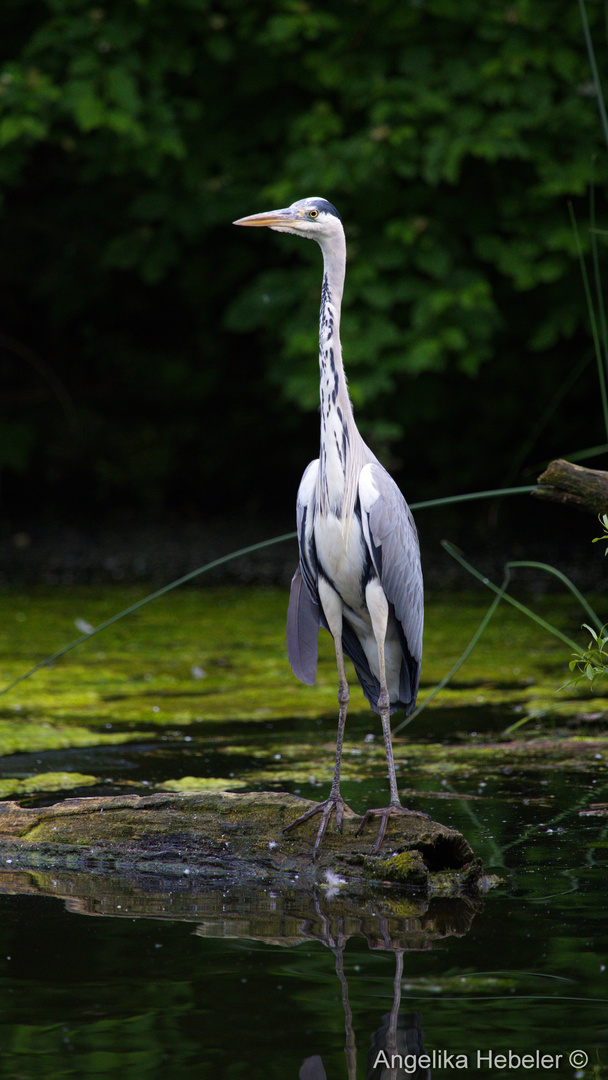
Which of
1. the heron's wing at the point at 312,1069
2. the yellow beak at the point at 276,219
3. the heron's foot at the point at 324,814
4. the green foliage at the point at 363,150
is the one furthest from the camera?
the green foliage at the point at 363,150

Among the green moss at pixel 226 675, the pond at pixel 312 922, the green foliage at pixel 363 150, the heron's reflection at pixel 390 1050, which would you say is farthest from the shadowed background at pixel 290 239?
the heron's reflection at pixel 390 1050

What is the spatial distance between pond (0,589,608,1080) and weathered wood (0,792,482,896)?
0.06 m

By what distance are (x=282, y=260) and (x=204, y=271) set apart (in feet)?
2.20

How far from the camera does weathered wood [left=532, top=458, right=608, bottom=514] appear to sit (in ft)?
10.1

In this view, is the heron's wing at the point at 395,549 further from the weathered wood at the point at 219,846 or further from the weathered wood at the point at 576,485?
the weathered wood at the point at 219,846

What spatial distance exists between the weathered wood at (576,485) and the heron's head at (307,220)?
86 cm

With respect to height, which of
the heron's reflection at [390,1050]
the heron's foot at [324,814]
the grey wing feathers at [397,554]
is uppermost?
the grey wing feathers at [397,554]

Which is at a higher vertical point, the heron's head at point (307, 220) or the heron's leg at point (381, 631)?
the heron's head at point (307, 220)

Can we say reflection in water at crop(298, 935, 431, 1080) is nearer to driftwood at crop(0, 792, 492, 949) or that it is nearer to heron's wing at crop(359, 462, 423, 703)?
driftwood at crop(0, 792, 492, 949)

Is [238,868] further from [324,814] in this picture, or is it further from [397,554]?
[397,554]

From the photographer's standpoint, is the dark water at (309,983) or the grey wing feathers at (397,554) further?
the grey wing feathers at (397,554)

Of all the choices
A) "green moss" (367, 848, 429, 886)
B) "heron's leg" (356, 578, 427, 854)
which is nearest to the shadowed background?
"heron's leg" (356, 578, 427, 854)

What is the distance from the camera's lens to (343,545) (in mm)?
3168

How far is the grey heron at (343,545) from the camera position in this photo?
3.18 metres
